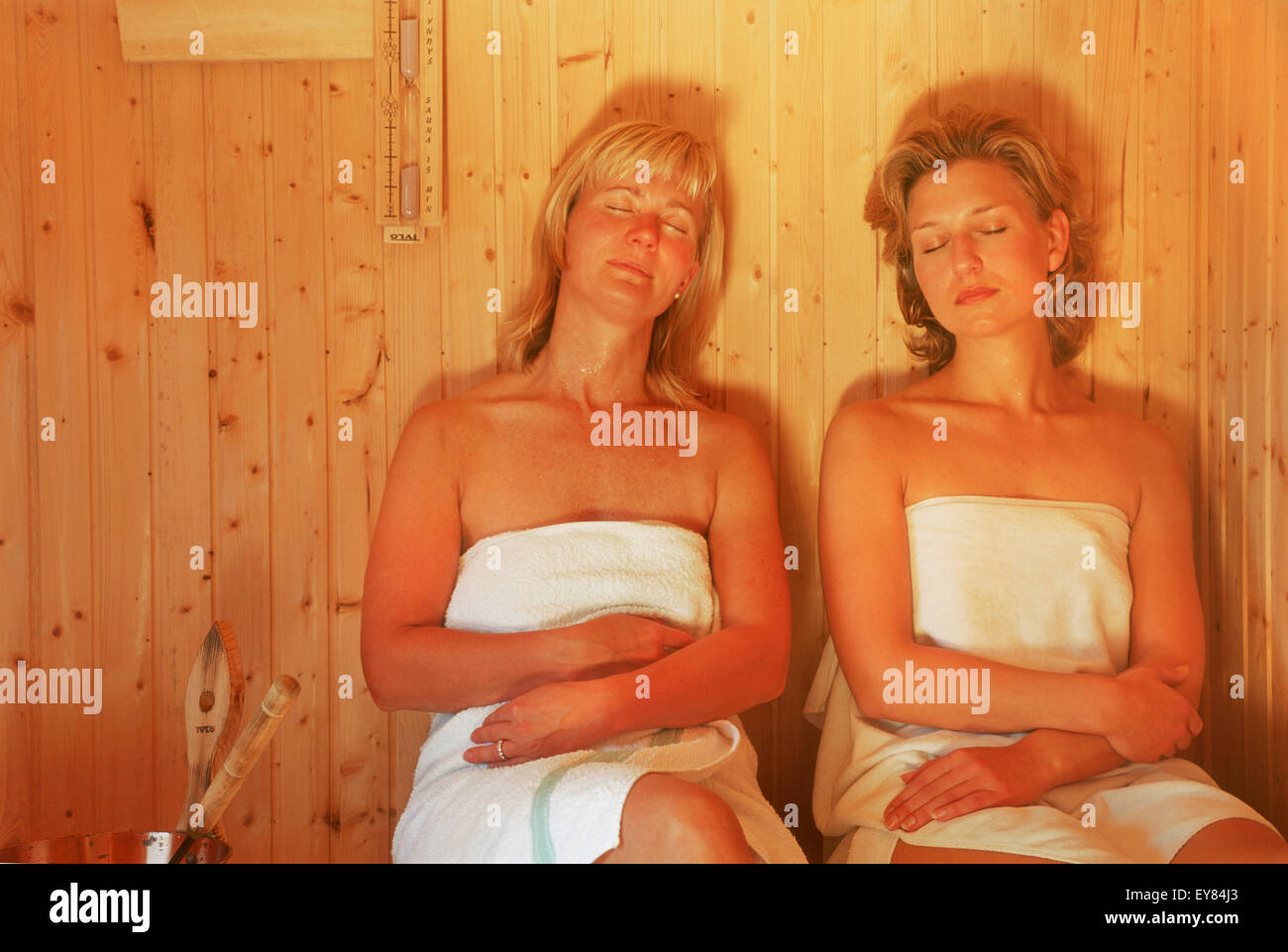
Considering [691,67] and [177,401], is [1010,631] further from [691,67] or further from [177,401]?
[177,401]

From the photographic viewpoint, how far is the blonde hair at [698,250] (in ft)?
5.28

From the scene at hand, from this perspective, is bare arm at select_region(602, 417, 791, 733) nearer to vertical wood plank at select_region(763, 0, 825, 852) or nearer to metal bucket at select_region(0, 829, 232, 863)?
vertical wood plank at select_region(763, 0, 825, 852)

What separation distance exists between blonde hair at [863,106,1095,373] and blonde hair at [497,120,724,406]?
28 cm

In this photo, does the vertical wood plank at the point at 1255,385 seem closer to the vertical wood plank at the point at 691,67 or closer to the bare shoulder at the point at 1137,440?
the bare shoulder at the point at 1137,440

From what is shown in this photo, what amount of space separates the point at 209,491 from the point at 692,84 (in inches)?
40.4

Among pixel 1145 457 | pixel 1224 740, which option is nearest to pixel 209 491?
pixel 1145 457

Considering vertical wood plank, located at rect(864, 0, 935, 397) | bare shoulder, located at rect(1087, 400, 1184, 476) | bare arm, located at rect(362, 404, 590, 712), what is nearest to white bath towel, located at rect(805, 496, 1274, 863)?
bare shoulder, located at rect(1087, 400, 1184, 476)

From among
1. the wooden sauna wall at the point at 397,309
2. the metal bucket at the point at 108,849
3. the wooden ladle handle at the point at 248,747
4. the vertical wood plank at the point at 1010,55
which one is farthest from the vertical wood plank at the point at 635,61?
the metal bucket at the point at 108,849

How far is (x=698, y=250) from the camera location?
65.4 inches

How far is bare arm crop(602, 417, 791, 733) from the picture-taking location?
143 cm

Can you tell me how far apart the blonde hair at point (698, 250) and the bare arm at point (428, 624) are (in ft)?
0.67
